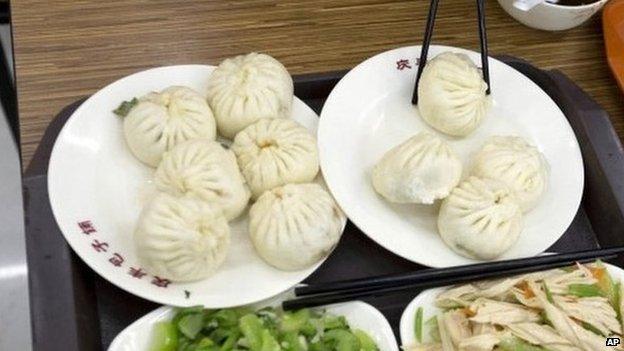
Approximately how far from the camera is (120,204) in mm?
1334

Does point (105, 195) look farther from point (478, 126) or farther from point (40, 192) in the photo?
point (478, 126)

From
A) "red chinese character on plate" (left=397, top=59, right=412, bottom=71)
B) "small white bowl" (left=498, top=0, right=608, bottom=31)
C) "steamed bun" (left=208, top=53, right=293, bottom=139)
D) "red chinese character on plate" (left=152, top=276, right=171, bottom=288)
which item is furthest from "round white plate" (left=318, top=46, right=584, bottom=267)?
"red chinese character on plate" (left=152, top=276, right=171, bottom=288)

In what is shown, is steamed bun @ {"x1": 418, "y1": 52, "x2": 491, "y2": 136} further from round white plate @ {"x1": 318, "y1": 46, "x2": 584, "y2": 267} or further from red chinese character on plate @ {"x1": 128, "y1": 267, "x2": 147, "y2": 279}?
red chinese character on plate @ {"x1": 128, "y1": 267, "x2": 147, "y2": 279}

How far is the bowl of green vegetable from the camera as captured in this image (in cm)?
121

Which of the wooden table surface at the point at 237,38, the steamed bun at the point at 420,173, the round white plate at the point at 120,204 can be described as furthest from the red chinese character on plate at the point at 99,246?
the steamed bun at the point at 420,173

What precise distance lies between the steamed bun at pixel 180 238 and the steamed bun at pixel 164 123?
140mm

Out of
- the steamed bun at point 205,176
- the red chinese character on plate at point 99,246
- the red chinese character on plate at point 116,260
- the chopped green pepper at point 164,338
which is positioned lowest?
the chopped green pepper at point 164,338

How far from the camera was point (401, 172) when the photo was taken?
4.33ft

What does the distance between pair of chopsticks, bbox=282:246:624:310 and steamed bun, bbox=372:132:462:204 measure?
135 millimetres

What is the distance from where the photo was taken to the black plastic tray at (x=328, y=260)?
1.21 metres

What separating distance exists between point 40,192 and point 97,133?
145 millimetres

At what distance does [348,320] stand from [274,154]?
0.31 metres

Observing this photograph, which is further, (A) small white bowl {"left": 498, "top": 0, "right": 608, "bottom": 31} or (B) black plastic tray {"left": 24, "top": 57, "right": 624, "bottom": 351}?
(A) small white bowl {"left": 498, "top": 0, "right": 608, "bottom": 31}

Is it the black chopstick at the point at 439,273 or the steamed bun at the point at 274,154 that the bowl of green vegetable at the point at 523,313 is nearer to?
the black chopstick at the point at 439,273
